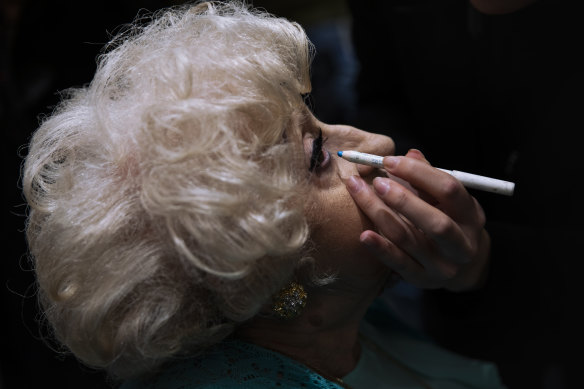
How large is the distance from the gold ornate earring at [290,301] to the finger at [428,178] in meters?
0.29

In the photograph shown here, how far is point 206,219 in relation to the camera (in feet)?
2.56

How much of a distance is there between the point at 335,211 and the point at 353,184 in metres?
0.06

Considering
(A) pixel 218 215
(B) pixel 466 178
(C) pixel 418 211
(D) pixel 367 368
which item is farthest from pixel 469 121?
(A) pixel 218 215

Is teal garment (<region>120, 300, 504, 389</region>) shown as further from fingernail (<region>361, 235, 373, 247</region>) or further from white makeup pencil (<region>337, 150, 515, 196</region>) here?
white makeup pencil (<region>337, 150, 515, 196</region>)

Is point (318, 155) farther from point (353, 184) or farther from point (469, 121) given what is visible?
point (469, 121)

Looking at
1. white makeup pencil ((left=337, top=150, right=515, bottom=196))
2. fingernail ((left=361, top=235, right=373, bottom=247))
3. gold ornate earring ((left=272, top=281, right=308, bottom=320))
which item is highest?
white makeup pencil ((left=337, top=150, right=515, bottom=196))

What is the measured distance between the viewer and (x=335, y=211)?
36.1 inches

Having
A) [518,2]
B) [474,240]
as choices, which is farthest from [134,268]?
[518,2]

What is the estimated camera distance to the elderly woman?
81 cm

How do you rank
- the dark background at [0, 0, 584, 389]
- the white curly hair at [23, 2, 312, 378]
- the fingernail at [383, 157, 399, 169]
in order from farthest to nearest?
the dark background at [0, 0, 584, 389], the fingernail at [383, 157, 399, 169], the white curly hair at [23, 2, 312, 378]

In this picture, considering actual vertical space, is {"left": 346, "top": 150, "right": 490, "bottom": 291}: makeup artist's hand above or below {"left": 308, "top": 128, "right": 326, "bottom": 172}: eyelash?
below

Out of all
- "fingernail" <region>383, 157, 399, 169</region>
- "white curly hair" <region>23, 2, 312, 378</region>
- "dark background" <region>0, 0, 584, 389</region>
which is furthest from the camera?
"dark background" <region>0, 0, 584, 389</region>

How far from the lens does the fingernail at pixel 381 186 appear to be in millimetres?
890

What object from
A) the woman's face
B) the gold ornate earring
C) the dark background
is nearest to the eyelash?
the woman's face
